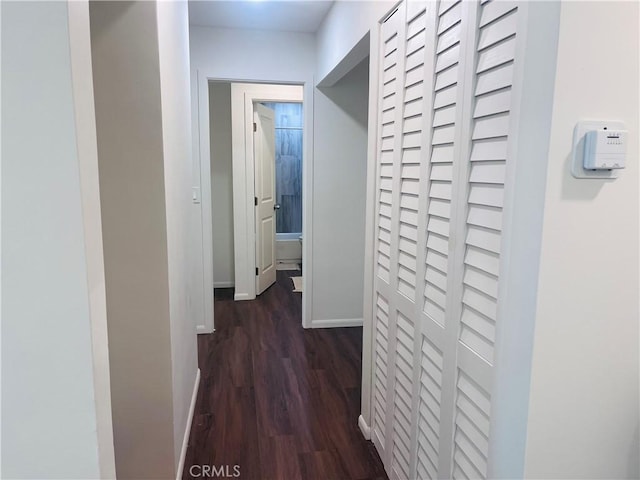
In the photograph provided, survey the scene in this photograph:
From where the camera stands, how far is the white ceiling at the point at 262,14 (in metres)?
2.91

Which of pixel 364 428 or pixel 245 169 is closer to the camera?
pixel 364 428

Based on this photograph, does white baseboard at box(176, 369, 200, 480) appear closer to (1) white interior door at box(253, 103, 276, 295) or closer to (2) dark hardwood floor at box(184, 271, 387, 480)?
(2) dark hardwood floor at box(184, 271, 387, 480)

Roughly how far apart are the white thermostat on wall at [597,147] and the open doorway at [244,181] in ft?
12.1

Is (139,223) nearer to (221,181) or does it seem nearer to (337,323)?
(337,323)

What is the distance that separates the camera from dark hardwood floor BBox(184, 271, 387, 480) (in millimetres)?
2100

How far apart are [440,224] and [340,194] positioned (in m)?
2.37

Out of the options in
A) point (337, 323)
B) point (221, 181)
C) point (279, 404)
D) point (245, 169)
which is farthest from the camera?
point (221, 181)

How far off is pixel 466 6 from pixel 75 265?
45.2 inches

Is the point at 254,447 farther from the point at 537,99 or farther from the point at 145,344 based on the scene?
the point at 537,99

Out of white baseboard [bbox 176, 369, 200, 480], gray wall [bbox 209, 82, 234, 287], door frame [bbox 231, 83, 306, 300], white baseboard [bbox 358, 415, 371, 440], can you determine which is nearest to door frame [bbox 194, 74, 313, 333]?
door frame [bbox 231, 83, 306, 300]

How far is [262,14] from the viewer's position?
3.11 meters

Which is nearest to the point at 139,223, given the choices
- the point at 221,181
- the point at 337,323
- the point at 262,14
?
the point at 262,14

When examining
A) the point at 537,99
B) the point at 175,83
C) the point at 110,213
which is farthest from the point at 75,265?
the point at 175,83

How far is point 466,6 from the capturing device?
1210 mm
